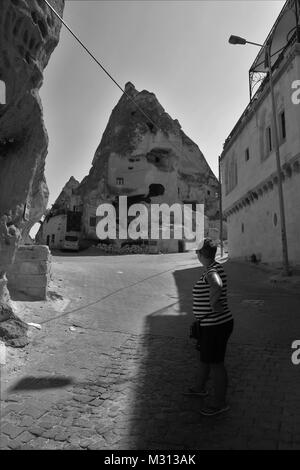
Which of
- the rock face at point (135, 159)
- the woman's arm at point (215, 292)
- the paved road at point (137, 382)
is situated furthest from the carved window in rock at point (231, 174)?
the woman's arm at point (215, 292)

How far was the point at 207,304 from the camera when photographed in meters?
3.60

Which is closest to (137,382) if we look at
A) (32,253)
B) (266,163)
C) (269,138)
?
(32,253)

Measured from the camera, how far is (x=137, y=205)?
4444 cm

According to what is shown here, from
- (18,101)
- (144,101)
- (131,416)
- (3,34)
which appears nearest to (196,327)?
(131,416)

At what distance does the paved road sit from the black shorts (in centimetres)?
57

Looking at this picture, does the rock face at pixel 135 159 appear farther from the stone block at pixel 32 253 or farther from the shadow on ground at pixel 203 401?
the shadow on ground at pixel 203 401

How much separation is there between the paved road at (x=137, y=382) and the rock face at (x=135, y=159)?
35895 millimetres

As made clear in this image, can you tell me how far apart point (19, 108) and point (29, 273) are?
3.61m

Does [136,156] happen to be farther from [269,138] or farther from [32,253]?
[32,253]

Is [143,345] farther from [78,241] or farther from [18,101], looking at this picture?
[78,241]

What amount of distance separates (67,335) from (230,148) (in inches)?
850

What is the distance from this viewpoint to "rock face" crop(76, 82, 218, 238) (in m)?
45.8

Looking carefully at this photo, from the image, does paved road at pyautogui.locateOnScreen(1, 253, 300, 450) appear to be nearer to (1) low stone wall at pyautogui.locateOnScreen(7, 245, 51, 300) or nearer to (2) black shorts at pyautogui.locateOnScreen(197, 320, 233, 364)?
(1) low stone wall at pyautogui.locateOnScreen(7, 245, 51, 300)

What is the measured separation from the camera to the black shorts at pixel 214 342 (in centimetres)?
349
